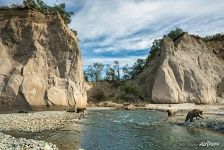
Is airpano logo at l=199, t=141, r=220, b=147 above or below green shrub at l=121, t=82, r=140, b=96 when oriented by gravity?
below

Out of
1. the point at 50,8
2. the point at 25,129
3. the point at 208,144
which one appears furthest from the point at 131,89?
the point at 208,144

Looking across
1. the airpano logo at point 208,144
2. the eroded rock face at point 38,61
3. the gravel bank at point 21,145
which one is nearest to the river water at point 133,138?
the airpano logo at point 208,144

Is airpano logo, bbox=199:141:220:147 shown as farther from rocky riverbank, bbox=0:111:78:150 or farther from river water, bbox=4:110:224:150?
rocky riverbank, bbox=0:111:78:150

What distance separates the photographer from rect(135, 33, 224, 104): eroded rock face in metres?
60.5

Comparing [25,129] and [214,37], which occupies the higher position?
[214,37]

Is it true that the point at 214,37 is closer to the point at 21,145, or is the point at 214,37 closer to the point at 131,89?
the point at 131,89

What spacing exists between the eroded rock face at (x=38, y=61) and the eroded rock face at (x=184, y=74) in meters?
14.7

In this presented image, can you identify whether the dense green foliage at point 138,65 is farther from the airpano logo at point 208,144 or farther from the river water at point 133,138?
the airpano logo at point 208,144

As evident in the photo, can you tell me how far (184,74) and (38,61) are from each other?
89.4 ft

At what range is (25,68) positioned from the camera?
1784 inches

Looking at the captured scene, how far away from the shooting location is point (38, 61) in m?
47.5

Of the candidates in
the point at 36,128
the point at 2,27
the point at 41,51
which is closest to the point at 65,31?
the point at 41,51

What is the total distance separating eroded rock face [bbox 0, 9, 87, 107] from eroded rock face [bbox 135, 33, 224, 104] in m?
14.7

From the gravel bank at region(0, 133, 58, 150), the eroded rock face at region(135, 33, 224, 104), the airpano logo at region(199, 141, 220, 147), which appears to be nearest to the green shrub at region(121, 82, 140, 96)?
the eroded rock face at region(135, 33, 224, 104)
